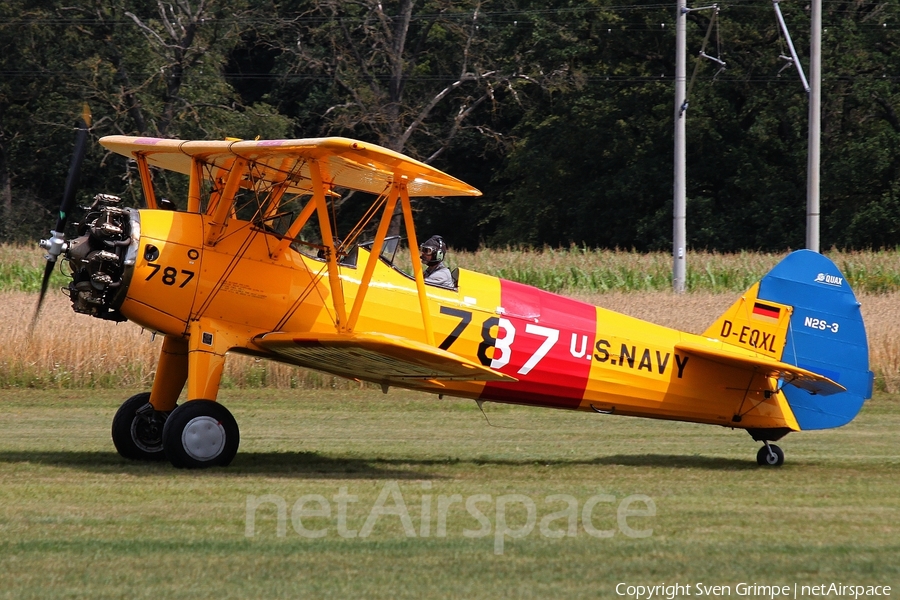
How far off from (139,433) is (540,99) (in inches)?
1395

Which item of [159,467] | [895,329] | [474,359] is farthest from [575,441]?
[895,329]

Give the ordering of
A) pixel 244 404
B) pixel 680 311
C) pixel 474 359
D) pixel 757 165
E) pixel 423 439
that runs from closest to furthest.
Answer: pixel 474 359
pixel 423 439
pixel 244 404
pixel 680 311
pixel 757 165

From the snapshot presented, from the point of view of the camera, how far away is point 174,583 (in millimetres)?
5738

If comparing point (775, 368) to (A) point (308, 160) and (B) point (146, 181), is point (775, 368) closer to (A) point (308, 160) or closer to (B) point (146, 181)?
(A) point (308, 160)

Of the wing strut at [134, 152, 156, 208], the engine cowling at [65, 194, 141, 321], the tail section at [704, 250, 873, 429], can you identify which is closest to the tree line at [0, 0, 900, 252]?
the wing strut at [134, 152, 156, 208]

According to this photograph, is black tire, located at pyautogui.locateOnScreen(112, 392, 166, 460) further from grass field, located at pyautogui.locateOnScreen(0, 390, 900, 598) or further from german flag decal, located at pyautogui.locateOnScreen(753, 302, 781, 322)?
german flag decal, located at pyautogui.locateOnScreen(753, 302, 781, 322)

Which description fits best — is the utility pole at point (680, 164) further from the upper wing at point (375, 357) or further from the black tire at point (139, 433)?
the black tire at point (139, 433)

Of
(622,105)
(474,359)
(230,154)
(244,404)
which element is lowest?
(244,404)

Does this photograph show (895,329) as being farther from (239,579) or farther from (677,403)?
(239,579)

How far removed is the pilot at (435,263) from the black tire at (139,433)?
2741mm

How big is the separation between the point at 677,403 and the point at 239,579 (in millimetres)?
5815

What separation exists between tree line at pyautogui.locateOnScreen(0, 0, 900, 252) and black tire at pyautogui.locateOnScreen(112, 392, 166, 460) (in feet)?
84.2

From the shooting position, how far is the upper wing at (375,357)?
339 inches

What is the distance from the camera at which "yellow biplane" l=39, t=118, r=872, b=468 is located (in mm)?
9039
